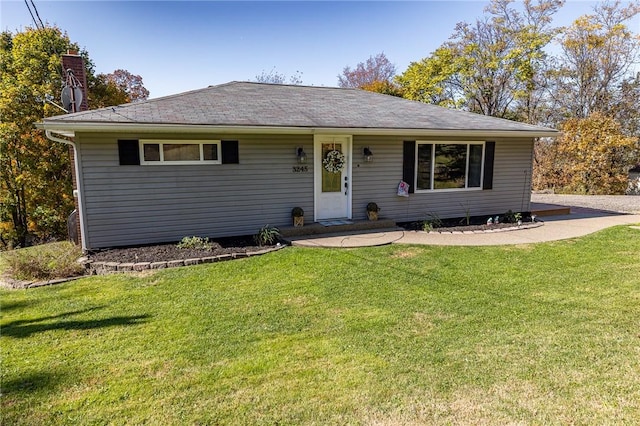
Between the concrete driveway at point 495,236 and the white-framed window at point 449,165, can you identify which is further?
the white-framed window at point 449,165

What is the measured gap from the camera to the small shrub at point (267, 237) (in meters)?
7.23


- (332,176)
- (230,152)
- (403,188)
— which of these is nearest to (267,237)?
(230,152)

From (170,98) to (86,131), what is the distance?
2.23 metres

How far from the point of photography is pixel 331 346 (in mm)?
3492

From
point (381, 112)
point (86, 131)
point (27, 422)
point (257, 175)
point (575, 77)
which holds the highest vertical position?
point (575, 77)

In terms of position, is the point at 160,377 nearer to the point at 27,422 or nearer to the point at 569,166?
the point at 27,422

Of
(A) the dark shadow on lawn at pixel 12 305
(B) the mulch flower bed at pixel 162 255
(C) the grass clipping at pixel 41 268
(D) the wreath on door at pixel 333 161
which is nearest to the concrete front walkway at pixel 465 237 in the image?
(B) the mulch flower bed at pixel 162 255

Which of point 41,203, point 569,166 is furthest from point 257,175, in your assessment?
point 569,166

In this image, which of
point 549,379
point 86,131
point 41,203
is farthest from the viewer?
point 41,203

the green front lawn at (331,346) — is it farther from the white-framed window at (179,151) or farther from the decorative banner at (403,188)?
the decorative banner at (403,188)

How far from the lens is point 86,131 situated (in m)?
6.38

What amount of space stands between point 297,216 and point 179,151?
265cm

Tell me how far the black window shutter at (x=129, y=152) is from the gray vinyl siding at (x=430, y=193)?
4421 millimetres

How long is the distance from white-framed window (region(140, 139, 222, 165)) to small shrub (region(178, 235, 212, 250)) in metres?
1.49
